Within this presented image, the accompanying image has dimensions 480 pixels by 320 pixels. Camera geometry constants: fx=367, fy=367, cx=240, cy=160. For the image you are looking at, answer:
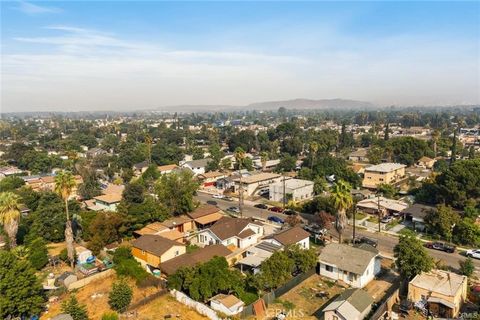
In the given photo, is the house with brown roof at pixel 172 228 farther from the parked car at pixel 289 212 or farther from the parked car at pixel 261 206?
the parked car at pixel 289 212

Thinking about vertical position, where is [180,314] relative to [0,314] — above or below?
below

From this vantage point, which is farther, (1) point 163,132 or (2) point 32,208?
(1) point 163,132

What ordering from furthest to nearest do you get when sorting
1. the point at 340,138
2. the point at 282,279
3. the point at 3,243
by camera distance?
1. the point at 340,138
2. the point at 3,243
3. the point at 282,279

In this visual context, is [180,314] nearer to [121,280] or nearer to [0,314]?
[121,280]

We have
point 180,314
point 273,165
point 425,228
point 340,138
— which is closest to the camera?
point 180,314

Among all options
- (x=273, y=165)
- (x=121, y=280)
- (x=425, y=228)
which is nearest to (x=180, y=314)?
(x=121, y=280)

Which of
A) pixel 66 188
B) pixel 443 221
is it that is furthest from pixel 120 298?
pixel 443 221

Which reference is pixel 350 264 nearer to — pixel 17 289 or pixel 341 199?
pixel 341 199
